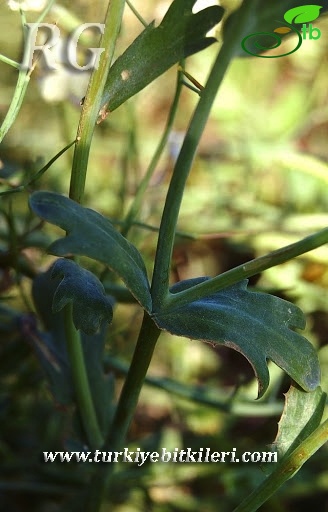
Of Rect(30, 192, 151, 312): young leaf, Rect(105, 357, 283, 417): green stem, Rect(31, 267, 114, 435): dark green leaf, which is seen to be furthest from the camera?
Rect(105, 357, 283, 417): green stem

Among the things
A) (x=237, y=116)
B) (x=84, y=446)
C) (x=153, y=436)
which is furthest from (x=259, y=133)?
(x=84, y=446)

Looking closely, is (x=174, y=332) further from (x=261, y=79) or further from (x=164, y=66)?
(x=261, y=79)

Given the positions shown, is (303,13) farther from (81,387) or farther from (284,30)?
(81,387)

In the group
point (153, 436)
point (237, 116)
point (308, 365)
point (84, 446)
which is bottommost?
point (153, 436)

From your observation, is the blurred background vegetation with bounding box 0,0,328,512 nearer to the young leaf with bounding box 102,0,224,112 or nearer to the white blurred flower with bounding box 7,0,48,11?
the white blurred flower with bounding box 7,0,48,11

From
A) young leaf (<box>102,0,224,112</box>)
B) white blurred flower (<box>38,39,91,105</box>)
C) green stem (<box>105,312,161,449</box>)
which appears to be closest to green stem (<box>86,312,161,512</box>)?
green stem (<box>105,312,161,449</box>)

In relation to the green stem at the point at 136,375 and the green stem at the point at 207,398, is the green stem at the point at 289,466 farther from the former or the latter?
the green stem at the point at 207,398
